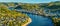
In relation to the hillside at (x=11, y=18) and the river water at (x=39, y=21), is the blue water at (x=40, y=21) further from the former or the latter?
the hillside at (x=11, y=18)

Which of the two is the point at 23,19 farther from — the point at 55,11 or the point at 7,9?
the point at 55,11

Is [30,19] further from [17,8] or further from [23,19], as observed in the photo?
[17,8]

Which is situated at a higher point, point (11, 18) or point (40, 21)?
point (11, 18)

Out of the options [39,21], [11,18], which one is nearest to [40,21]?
[39,21]

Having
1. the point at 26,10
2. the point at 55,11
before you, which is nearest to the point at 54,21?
the point at 55,11

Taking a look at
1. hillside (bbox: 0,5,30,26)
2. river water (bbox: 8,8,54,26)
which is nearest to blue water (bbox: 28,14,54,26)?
river water (bbox: 8,8,54,26)

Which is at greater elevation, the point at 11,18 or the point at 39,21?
the point at 11,18

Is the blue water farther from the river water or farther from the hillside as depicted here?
the hillside

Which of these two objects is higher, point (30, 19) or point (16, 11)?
point (16, 11)

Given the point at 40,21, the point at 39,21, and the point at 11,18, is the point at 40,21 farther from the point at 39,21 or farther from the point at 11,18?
the point at 11,18

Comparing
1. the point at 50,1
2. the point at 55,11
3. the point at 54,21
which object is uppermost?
the point at 50,1

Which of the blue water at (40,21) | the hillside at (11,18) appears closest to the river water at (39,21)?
the blue water at (40,21)
